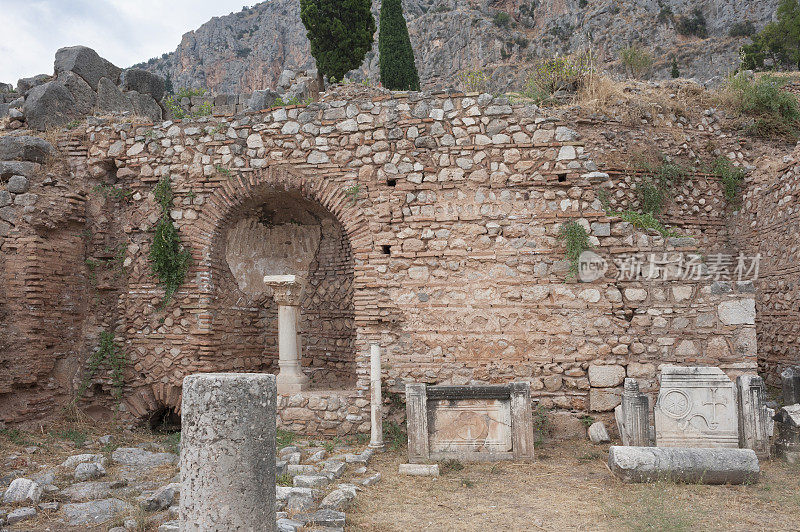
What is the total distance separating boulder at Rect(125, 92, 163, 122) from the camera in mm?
11711

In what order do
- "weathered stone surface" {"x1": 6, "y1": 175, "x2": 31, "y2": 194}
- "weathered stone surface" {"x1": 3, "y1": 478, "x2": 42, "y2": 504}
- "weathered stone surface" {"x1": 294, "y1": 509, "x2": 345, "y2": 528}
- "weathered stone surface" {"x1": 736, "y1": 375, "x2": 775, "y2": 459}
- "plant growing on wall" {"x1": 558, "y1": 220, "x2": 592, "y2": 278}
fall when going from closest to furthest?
"weathered stone surface" {"x1": 294, "y1": 509, "x2": 345, "y2": 528}, "weathered stone surface" {"x1": 3, "y1": 478, "x2": 42, "y2": 504}, "weathered stone surface" {"x1": 736, "y1": 375, "x2": 775, "y2": 459}, "plant growing on wall" {"x1": 558, "y1": 220, "x2": 592, "y2": 278}, "weathered stone surface" {"x1": 6, "y1": 175, "x2": 31, "y2": 194}

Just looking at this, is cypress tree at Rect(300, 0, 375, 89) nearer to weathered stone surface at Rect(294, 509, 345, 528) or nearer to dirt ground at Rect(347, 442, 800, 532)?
dirt ground at Rect(347, 442, 800, 532)

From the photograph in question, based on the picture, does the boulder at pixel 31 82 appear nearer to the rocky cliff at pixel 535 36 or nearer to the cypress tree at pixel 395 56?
the cypress tree at pixel 395 56

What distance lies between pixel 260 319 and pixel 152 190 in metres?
2.92

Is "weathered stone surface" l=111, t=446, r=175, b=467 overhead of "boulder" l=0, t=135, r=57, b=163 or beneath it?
beneath

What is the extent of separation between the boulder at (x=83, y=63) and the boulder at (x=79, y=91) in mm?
174

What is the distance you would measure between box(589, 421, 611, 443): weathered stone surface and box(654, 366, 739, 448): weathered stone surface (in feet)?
3.09

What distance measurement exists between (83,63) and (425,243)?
831cm

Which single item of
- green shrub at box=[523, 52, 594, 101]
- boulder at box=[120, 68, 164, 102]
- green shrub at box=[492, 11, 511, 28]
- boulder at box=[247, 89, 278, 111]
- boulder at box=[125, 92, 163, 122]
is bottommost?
green shrub at box=[523, 52, 594, 101]

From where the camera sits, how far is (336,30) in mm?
18125

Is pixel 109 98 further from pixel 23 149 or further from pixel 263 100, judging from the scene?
pixel 263 100

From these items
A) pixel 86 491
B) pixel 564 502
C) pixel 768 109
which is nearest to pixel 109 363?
pixel 86 491

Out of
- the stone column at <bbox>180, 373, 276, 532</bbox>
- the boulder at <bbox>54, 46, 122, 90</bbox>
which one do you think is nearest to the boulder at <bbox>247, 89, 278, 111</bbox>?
the boulder at <bbox>54, 46, 122, 90</bbox>

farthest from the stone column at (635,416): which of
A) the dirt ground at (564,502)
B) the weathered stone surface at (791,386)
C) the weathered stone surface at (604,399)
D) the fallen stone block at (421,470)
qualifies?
the weathered stone surface at (791,386)
